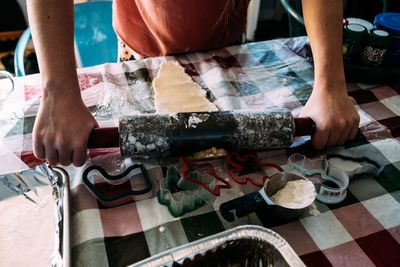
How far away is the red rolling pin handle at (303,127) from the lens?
860 millimetres

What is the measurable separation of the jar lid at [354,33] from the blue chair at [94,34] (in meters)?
1.11

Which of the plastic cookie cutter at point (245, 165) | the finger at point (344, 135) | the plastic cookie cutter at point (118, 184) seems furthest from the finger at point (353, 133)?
the plastic cookie cutter at point (118, 184)

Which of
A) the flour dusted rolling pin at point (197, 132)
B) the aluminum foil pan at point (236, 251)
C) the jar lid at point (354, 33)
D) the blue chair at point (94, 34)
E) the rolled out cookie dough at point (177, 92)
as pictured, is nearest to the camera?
the aluminum foil pan at point (236, 251)

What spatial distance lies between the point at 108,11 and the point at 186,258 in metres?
1.45

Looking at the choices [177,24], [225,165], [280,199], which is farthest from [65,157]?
[177,24]

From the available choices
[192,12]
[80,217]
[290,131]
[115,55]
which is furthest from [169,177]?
[115,55]

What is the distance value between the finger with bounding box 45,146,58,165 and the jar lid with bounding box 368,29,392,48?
41.8 inches

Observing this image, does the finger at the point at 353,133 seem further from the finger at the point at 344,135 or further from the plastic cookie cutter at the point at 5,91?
the plastic cookie cutter at the point at 5,91

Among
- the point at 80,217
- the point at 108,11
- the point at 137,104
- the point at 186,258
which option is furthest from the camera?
the point at 108,11

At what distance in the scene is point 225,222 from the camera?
0.71 metres

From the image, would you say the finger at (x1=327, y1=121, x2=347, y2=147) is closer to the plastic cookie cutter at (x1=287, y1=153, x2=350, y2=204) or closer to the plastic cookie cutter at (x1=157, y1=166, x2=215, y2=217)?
the plastic cookie cutter at (x1=287, y1=153, x2=350, y2=204)

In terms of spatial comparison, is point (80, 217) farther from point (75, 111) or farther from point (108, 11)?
point (108, 11)

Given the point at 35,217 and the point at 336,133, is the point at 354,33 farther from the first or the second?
the point at 35,217

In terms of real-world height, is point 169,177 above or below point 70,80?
below
